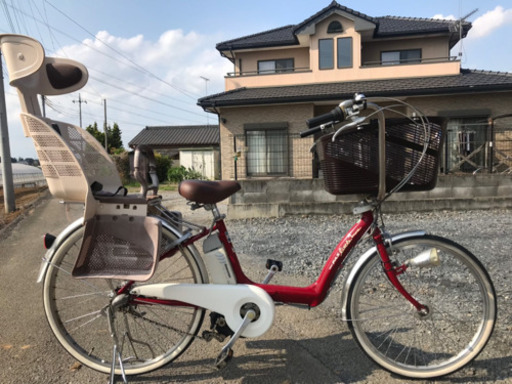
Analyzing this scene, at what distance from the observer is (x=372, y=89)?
1238 cm

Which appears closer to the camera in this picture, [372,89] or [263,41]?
[372,89]

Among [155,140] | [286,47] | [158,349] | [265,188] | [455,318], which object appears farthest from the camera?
[155,140]

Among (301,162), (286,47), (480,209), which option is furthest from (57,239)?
(286,47)

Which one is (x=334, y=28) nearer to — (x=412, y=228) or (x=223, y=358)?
(x=412, y=228)

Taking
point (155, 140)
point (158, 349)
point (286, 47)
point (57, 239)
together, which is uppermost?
point (286, 47)

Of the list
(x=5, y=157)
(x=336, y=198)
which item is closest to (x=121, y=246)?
(x=336, y=198)

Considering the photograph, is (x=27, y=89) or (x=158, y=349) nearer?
(x=27, y=89)

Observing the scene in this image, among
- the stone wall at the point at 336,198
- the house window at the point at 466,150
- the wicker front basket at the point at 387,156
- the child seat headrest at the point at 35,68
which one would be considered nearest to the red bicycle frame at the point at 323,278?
the wicker front basket at the point at 387,156

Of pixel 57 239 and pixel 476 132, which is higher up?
pixel 476 132

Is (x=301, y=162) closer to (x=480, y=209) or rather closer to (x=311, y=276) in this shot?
(x=480, y=209)

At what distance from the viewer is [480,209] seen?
7258 mm

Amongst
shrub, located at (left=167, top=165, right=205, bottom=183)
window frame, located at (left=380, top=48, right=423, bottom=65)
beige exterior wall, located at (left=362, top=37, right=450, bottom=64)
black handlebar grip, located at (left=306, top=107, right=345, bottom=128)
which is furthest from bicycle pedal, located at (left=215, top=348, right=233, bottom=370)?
shrub, located at (left=167, top=165, right=205, bottom=183)

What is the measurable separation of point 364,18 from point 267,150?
6.50m

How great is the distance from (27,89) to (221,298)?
61.3 inches
